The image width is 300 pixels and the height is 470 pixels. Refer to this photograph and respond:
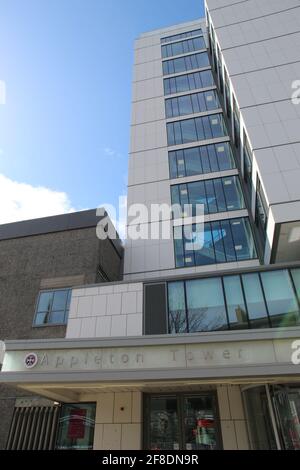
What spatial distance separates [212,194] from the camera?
73.5 ft

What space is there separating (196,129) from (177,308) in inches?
680

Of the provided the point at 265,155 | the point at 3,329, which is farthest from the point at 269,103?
the point at 3,329

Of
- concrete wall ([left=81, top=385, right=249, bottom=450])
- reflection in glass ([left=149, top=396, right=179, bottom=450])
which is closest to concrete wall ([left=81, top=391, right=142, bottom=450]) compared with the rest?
concrete wall ([left=81, top=385, right=249, bottom=450])

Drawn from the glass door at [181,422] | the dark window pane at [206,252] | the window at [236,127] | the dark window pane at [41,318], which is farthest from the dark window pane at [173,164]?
the glass door at [181,422]

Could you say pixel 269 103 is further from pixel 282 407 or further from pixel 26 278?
pixel 26 278

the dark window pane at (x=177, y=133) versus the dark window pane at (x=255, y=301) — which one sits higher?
the dark window pane at (x=177, y=133)

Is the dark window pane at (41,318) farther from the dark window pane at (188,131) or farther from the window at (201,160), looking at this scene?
the dark window pane at (188,131)

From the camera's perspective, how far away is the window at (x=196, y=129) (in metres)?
25.0

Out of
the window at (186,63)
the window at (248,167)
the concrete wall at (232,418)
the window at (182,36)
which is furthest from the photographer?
the window at (182,36)

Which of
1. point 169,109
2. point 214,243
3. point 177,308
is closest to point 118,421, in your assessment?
point 177,308

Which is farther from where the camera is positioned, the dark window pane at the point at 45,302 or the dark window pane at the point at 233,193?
the dark window pane at the point at 233,193

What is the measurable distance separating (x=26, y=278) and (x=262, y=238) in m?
13.1

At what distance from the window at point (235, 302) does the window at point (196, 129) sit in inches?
595
